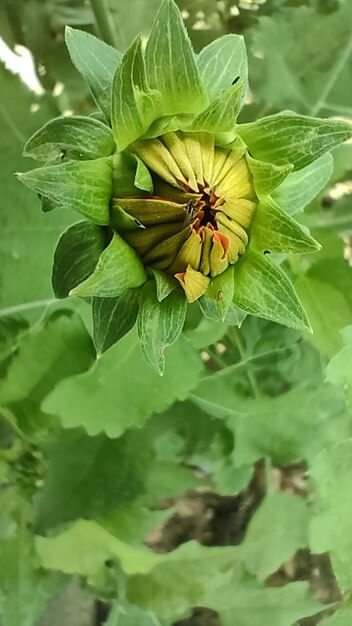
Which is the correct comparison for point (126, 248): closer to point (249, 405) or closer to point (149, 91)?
point (149, 91)

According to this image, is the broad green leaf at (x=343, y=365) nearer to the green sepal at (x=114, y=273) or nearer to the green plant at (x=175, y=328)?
the green plant at (x=175, y=328)

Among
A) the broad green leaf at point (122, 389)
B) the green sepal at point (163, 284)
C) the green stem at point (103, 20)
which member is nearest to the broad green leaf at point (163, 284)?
the green sepal at point (163, 284)

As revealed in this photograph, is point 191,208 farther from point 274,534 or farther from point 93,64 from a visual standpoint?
point 274,534

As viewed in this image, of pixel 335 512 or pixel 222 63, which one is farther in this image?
pixel 335 512

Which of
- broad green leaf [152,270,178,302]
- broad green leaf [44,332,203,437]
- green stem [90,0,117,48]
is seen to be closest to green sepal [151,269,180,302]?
broad green leaf [152,270,178,302]

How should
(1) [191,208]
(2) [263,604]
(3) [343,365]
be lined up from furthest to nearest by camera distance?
(2) [263,604] → (3) [343,365] → (1) [191,208]

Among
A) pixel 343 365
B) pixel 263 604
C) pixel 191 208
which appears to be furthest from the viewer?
pixel 263 604

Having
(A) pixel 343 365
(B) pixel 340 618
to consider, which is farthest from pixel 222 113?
(B) pixel 340 618
